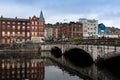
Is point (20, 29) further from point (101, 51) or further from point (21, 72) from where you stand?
point (21, 72)

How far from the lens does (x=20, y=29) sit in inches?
4707

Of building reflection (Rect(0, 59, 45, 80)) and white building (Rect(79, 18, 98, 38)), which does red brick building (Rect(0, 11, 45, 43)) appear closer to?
white building (Rect(79, 18, 98, 38))

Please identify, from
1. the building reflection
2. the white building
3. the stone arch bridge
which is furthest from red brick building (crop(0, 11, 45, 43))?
the building reflection

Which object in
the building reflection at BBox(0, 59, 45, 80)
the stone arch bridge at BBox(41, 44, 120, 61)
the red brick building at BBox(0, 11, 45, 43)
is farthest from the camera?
the red brick building at BBox(0, 11, 45, 43)

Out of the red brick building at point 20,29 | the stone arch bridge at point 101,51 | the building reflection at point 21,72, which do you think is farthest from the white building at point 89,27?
the building reflection at point 21,72

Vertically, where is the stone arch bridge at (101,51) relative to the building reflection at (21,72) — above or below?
above

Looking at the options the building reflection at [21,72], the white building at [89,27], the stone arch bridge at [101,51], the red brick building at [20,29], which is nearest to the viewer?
the building reflection at [21,72]

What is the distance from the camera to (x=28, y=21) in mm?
120562

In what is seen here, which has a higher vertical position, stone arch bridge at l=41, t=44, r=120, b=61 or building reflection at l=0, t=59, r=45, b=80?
stone arch bridge at l=41, t=44, r=120, b=61

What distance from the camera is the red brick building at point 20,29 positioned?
383 ft

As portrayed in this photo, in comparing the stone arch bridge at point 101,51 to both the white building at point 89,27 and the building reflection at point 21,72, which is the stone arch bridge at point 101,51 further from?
the white building at point 89,27

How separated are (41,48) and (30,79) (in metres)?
62.9

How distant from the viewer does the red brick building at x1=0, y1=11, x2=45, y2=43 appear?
116875mm

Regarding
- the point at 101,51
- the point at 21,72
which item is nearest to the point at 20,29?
the point at 101,51
